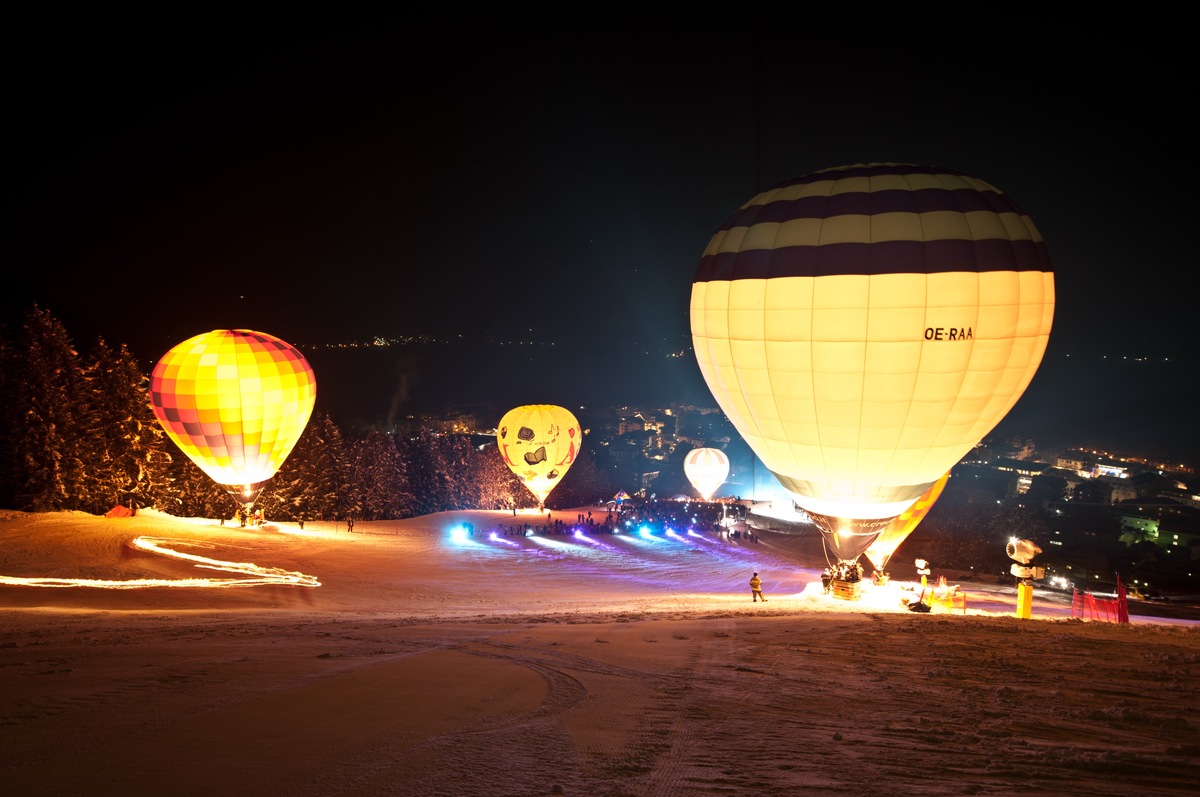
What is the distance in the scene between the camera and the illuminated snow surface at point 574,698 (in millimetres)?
4539

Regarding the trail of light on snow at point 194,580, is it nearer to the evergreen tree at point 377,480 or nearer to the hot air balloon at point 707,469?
the evergreen tree at point 377,480

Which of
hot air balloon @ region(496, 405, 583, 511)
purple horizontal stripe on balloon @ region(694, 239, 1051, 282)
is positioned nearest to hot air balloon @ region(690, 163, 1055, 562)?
purple horizontal stripe on balloon @ region(694, 239, 1051, 282)

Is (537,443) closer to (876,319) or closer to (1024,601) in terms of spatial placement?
(1024,601)

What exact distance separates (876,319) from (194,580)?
42.4 ft

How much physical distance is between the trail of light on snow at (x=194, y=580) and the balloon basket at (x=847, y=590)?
32.3 feet

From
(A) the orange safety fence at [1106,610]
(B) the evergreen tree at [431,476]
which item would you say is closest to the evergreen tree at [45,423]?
(B) the evergreen tree at [431,476]

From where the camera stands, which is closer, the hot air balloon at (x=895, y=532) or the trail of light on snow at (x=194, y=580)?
the trail of light on snow at (x=194, y=580)

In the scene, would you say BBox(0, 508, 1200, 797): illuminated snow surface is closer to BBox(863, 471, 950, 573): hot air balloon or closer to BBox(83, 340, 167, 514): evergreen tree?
BBox(863, 471, 950, 573): hot air balloon

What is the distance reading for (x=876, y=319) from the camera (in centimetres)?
1179

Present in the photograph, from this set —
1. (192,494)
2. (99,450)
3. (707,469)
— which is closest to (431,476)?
(192,494)

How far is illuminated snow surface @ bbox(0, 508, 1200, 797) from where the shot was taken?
14.9 ft

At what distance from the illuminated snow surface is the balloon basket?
0.95 metres

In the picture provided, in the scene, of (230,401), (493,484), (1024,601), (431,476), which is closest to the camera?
(1024,601)

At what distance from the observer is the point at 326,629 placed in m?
9.62
